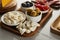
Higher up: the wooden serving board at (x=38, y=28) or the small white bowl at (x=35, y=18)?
the small white bowl at (x=35, y=18)

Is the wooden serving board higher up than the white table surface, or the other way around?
the wooden serving board

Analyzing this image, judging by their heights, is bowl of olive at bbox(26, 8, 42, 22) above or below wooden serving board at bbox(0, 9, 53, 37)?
above

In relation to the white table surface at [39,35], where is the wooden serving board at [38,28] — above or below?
above

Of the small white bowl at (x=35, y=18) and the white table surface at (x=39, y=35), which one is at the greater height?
the small white bowl at (x=35, y=18)

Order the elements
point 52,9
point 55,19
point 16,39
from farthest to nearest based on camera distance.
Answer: point 52,9 < point 55,19 < point 16,39

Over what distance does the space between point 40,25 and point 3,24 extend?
0.67ft

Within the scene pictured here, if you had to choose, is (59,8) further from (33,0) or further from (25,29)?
(25,29)

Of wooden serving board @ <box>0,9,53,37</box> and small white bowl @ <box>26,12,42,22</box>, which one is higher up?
small white bowl @ <box>26,12,42,22</box>

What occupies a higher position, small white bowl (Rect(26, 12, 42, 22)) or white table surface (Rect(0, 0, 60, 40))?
small white bowl (Rect(26, 12, 42, 22))

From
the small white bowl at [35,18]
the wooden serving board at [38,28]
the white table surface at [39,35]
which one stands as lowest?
the white table surface at [39,35]

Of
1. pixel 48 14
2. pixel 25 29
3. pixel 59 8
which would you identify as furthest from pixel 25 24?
pixel 59 8

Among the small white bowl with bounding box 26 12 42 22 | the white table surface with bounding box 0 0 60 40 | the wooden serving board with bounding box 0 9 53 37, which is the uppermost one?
the small white bowl with bounding box 26 12 42 22

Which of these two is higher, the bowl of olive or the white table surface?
the bowl of olive

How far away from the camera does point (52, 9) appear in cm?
108
